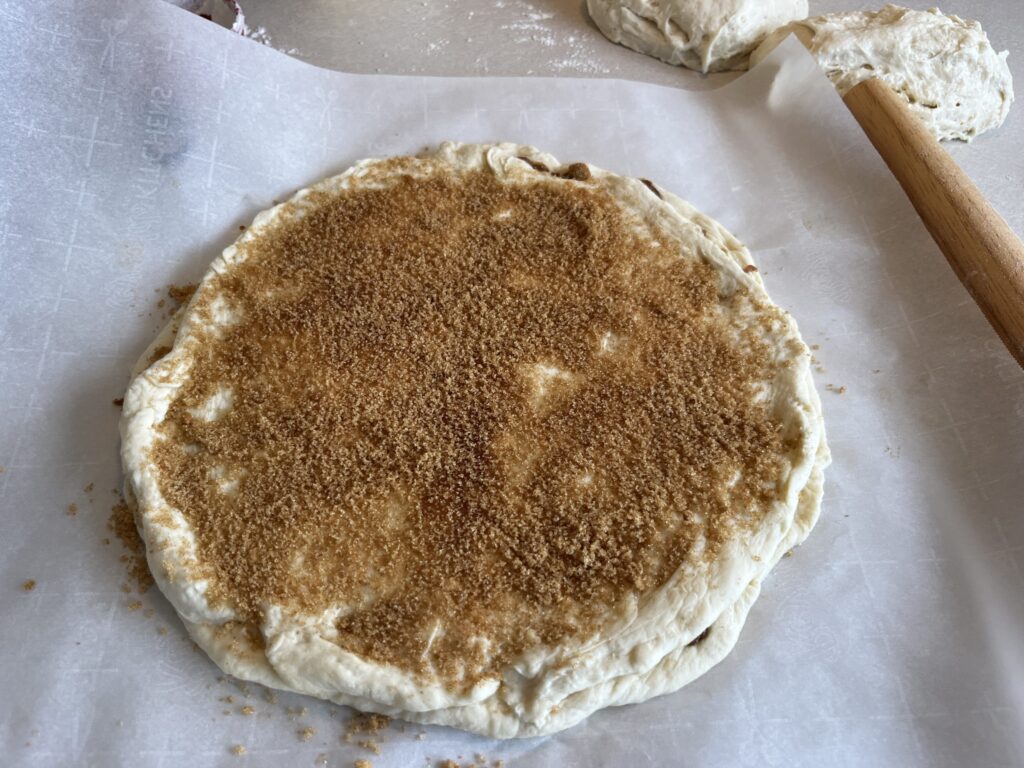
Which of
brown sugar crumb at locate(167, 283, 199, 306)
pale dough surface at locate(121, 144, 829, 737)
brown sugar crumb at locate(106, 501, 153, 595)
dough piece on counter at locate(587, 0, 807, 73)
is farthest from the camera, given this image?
dough piece on counter at locate(587, 0, 807, 73)

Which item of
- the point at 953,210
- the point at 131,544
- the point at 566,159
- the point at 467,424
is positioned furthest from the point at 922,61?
the point at 131,544

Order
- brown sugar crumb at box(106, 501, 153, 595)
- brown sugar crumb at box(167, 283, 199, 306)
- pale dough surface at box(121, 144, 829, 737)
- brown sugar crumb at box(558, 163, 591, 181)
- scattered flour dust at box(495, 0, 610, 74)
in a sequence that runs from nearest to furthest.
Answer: pale dough surface at box(121, 144, 829, 737)
brown sugar crumb at box(106, 501, 153, 595)
brown sugar crumb at box(167, 283, 199, 306)
brown sugar crumb at box(558, 163, 591, 181)
scattered flour dust at box(495, 0, 610, 74)

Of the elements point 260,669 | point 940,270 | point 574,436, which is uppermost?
point 940,270

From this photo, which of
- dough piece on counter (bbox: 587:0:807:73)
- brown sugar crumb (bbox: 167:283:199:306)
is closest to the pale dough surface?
brown sugar crumb (bbox: 167:283:199:306)

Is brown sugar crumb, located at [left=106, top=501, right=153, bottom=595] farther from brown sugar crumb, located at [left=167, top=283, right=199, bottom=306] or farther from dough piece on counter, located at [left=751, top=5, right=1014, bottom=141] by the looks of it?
dough piece on counter, located at [left=751, top=5, right=1014, bottom=141]

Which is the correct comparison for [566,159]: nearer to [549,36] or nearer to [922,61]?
[549,36]

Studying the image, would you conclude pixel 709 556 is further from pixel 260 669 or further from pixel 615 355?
pixel 260 669

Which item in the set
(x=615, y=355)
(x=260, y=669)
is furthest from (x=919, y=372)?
(x=260, y=669)
